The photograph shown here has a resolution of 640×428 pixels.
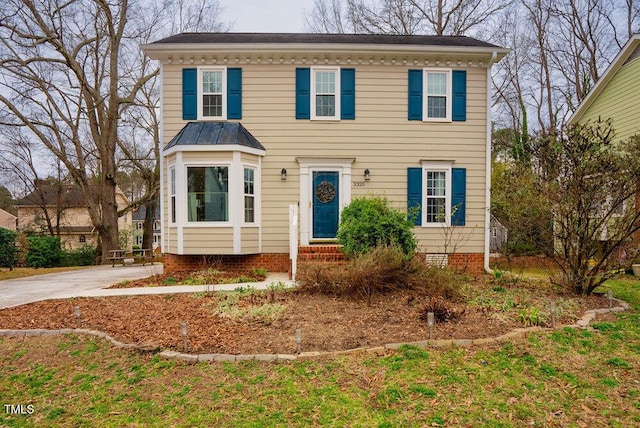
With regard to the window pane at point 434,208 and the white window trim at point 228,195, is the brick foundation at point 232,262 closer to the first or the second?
the white window trim at point 228,195

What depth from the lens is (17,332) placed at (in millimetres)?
5051

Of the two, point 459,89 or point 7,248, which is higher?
point 459,89

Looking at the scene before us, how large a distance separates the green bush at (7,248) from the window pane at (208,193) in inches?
393

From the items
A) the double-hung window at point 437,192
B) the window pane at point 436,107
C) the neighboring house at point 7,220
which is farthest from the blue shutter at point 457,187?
the neighboring house at point 7,220

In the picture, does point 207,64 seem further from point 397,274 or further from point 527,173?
point 527,173

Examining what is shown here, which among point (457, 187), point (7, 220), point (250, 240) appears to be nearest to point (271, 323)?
point (250, 240)

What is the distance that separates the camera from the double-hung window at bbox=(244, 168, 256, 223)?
956 cm

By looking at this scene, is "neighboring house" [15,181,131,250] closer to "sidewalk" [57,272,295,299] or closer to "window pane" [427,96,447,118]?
"sidewalk" [57,272,295,299]

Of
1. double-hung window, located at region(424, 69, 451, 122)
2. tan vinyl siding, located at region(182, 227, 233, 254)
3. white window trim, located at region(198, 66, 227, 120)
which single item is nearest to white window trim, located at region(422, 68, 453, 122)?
double-hung window, located at region(424, 69, 451, 122)

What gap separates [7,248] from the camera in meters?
14.2

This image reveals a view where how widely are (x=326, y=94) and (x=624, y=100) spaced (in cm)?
1049

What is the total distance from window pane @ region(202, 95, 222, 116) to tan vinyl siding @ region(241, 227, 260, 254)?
10.8ft

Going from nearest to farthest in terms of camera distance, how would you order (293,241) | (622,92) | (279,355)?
(279,355)
(293,241)
(622,92)

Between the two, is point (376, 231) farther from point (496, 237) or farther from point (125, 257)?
point (125, 257)
